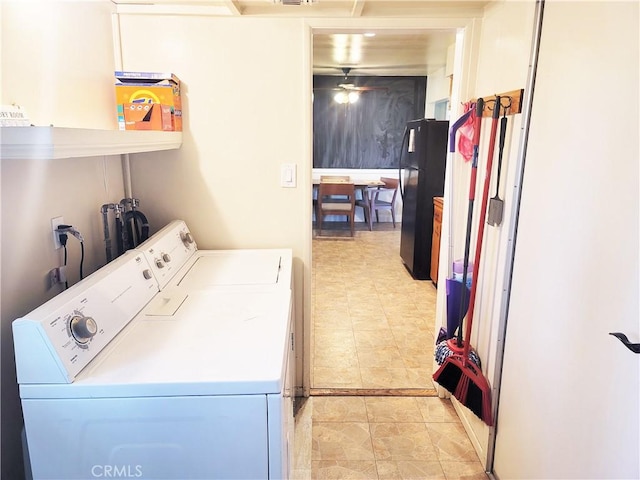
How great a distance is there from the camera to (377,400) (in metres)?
2.46

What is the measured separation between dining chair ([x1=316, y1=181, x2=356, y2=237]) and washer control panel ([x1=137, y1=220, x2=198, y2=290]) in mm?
3894

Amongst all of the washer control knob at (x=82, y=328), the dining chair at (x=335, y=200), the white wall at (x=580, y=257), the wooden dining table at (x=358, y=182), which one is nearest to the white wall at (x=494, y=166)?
the white wall at (x=580, y=257)

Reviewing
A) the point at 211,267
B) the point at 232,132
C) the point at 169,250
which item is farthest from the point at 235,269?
the point at 232,132

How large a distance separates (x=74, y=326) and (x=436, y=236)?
349 cm

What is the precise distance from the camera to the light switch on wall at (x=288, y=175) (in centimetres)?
225

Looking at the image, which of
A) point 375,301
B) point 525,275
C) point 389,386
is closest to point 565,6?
point 525,275

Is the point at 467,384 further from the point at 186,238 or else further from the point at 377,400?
the point at 186,238

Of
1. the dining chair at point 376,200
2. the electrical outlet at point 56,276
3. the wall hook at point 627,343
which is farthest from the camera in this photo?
the dining chair at point 376,200

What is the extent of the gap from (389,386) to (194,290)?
4.69ft

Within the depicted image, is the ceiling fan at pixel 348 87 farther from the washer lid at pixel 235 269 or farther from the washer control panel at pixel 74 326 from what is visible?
the washer control panel at pixel 74 326

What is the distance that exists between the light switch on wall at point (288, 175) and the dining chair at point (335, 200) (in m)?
3.76

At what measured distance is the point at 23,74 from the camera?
4.54 feet

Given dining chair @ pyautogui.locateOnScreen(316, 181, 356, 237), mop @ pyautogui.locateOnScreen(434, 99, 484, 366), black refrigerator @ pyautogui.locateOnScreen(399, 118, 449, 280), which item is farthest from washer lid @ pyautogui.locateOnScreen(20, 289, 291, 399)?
dining chair @ pyautogui.locateOnScreen(316, 181, 356, 237)

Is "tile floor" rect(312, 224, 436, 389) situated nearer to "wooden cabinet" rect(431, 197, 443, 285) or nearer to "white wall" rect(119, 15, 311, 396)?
"wooden cabinet" rect(431, 197, 443, 285)
